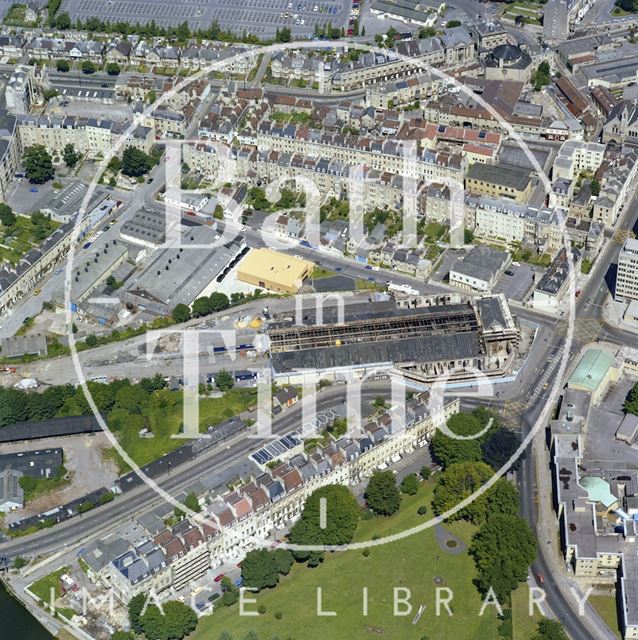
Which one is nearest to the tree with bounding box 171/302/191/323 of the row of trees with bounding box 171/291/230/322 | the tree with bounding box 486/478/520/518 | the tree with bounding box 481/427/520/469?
the row of trees with bounding box 171/291/230/322

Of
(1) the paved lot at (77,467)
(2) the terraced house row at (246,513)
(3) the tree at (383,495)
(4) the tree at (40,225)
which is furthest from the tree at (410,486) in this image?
(4) the tree at (40,225)

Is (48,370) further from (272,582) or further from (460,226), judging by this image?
(460,226)

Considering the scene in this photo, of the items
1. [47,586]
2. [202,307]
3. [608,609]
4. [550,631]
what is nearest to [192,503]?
[47,586]

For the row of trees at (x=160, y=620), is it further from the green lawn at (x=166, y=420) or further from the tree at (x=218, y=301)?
the tree at (x=218, y=301)

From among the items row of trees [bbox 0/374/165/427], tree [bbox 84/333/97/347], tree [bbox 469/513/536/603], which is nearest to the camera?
tree [bbox 469/513/536/603]

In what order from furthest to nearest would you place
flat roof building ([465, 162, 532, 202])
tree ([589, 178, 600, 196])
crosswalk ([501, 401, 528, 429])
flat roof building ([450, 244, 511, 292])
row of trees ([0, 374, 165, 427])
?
flat roof building ([465, 162, 532, 202]) < tree ([589, 178, 600, 196]) < flat roof building ([450, 244, 511, 292]) < row of trees ([0, 374, 165, 427]) < crosswalk ([501, 401, 528, 429])

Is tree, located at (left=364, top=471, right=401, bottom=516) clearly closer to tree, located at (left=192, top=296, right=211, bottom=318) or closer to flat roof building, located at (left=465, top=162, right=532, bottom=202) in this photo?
tree, located at (left=192, top=296, right=211, bottom=318)

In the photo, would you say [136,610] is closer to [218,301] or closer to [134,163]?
[218,301]
